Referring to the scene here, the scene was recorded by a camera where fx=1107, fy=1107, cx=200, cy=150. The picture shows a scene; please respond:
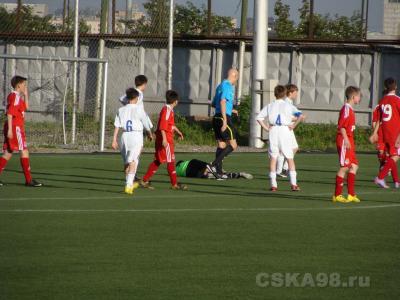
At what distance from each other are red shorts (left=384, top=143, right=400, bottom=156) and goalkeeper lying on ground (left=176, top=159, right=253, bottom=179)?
2444 mm

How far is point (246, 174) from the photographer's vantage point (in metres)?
19.0

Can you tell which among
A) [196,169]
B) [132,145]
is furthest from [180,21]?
[132,145]

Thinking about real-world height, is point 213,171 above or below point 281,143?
below

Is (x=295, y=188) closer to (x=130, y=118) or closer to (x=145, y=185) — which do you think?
(x=145, y=185)

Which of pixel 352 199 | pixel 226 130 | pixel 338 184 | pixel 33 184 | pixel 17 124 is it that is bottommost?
pixel 33 184

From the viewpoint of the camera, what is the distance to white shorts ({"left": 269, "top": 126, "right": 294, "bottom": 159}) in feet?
55.3

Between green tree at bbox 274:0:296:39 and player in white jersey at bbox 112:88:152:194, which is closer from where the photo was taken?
player in white jersey at bbox 112:88:152:194

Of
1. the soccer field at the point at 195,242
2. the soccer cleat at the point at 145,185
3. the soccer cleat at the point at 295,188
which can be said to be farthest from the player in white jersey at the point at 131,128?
the soccer cleat at the point at 295,188

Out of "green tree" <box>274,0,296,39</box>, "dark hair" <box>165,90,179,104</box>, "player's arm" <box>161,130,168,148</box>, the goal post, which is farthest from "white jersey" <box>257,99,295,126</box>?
"green tree" <box>274,0,296,39</box>

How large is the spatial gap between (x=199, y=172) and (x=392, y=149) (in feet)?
10.9

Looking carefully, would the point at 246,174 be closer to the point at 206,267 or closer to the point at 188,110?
the point at 206,267

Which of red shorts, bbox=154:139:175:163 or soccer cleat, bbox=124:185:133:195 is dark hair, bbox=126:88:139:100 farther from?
soccer cleat, bbox=124:185:133:195

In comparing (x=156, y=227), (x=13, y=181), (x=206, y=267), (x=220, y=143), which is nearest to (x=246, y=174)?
(x=220, y=143)

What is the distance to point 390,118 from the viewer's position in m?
18.1
